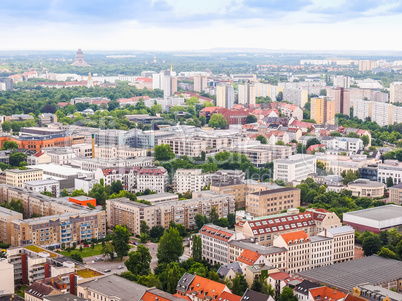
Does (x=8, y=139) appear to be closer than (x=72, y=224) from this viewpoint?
No

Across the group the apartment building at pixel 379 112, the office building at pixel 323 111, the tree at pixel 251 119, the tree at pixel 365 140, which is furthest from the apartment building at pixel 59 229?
the apartment building at pixel 379 112

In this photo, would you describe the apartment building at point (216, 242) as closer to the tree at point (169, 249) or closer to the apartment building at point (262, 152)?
the tree at point (169, 249)

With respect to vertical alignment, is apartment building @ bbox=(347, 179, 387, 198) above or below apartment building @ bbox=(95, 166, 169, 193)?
below

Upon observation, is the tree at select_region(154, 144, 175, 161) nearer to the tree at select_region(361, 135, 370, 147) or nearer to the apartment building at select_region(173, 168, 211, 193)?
the apartment building at select_region(173, 168, 211, 193)

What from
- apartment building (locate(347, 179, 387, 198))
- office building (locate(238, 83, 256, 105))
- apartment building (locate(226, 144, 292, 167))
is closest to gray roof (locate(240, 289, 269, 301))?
apartment building (locate(347, 179, 387, 198))

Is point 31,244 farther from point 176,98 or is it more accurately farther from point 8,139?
point 176,98

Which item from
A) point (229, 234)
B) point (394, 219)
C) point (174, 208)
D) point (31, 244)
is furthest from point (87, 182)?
point (394, 219)
